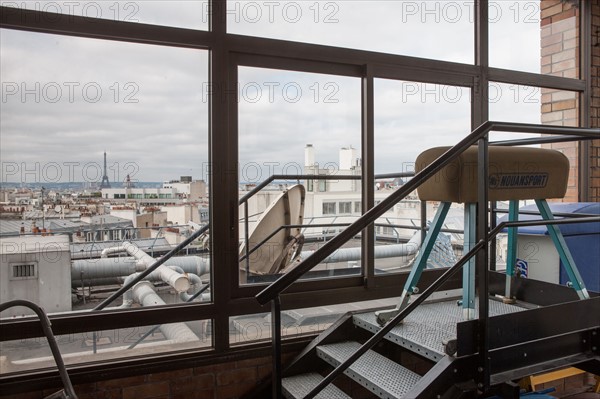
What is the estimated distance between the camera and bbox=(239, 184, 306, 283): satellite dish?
314cm

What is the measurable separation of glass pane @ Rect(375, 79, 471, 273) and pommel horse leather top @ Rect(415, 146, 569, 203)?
1.99 feet

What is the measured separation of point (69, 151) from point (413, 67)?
202cm

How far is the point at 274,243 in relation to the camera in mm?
3365

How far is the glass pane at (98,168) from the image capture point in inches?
89.0

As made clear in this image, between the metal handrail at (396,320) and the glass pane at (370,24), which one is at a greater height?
the glass pane at (370,24)

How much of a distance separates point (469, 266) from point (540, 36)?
2633 millimetres

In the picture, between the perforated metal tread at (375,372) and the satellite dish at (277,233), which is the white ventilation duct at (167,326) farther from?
the perforated metal tread at (375,372)

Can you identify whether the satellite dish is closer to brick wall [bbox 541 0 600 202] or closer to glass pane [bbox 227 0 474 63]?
glass pane [bbox 227 0 474 63]

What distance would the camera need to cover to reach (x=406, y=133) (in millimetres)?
3174

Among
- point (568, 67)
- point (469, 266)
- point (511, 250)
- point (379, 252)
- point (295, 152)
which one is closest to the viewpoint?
point (469, 266)

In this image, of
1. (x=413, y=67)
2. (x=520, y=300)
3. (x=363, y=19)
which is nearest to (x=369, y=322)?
(x=520, y=300)

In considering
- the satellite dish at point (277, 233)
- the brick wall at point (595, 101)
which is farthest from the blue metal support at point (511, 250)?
the brick wall at point (595, 101)

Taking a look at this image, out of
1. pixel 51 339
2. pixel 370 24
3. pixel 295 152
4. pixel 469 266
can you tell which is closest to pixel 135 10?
pixel 295 152

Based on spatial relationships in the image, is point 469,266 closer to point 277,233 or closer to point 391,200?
point 391,200
